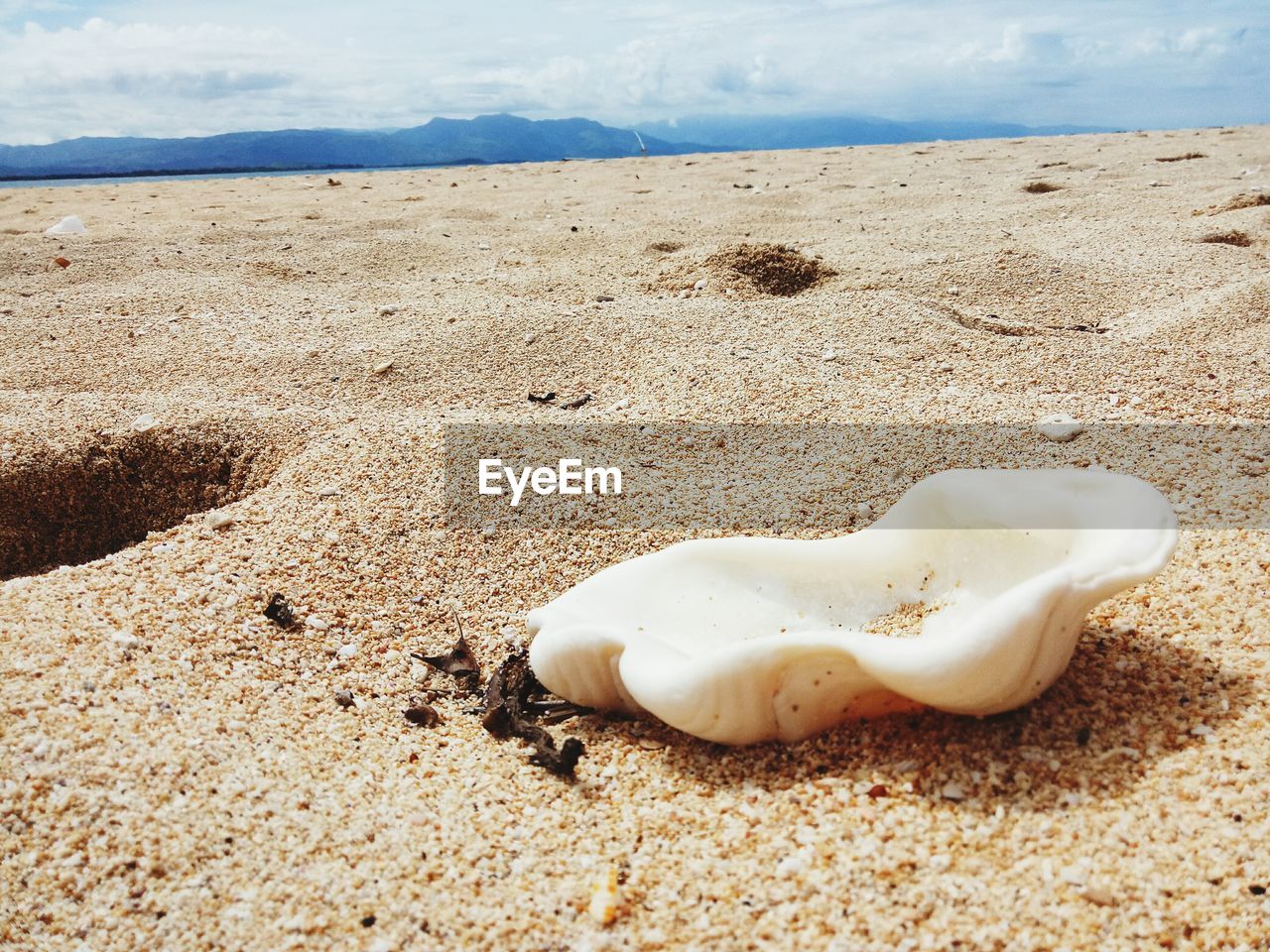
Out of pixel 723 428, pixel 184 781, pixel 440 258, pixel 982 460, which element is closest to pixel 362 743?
pixel 184 781

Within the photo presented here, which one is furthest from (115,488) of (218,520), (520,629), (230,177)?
(230,177)

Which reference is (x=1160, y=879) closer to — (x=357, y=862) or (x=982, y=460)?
(x=357, y=862)

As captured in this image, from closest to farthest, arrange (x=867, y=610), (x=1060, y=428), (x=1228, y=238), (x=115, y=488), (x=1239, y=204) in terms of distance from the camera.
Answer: (x=867, y=610) < (x=1060, y=428) < (x=115, y=488) < (x=1228, y=238) < (x=1239, y=204)

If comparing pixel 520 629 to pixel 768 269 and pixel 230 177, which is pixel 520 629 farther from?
pixel 230 177

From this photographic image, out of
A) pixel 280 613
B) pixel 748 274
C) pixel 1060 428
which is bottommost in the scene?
pixel 280 613

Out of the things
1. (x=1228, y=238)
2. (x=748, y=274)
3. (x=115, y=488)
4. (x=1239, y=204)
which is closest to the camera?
(x=115, y=488)

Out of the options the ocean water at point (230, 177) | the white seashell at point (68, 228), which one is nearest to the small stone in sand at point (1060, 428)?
the white seashell at point (68, 228)
